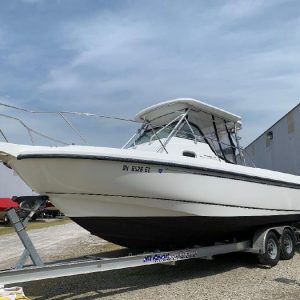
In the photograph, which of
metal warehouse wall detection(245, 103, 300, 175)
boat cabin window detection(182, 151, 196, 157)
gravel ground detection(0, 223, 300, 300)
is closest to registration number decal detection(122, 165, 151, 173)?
boat cabin window detection(182, 151, 196, 157)

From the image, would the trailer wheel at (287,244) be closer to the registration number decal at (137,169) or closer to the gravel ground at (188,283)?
the gravel ground at (188,283)

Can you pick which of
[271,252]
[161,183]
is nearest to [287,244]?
[271,252]

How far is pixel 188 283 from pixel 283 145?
8040 mm

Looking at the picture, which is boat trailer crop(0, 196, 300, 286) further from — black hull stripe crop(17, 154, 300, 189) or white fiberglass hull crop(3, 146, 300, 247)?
black hull stripe crop(17, 154, 300, 189)

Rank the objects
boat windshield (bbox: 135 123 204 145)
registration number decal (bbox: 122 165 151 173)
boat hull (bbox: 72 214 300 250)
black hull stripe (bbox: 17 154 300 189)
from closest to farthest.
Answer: black hull stripe (bbox: 17 154 300 189), registration number decal (bbox: 122 165 151 173), boat hull (bbox: 72 214 300 250), boat windshield (bbox: 135 123 204 145)

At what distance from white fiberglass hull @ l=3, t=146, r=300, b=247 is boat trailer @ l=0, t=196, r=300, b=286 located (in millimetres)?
291

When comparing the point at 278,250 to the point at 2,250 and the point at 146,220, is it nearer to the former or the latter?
the point at 146,220

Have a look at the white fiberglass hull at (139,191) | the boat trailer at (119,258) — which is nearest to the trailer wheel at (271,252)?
the boat trailer at (119,258)

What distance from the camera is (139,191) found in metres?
5.81

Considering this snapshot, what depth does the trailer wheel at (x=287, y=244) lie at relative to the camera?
26.6 ft

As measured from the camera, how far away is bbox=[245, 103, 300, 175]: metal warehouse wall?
12.2m

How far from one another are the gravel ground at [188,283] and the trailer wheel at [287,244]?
0.43ft

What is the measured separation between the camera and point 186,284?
6426 millimetres

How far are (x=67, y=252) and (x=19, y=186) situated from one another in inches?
362
